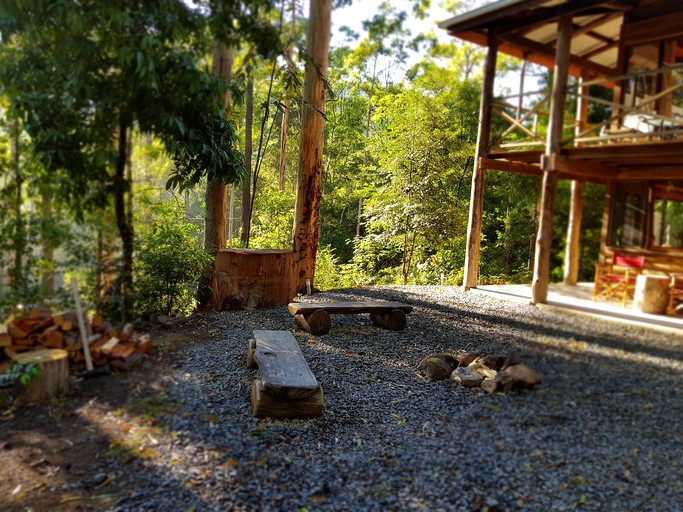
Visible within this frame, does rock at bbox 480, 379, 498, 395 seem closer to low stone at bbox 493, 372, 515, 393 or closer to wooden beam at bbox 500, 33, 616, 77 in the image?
low stone at bbox 493, 372, 515, 393

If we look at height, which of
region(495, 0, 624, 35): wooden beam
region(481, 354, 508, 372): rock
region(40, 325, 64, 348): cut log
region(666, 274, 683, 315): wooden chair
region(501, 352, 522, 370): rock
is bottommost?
region(481, 354, 508, 372): rock

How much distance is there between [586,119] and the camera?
293cm

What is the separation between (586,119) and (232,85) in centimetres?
247

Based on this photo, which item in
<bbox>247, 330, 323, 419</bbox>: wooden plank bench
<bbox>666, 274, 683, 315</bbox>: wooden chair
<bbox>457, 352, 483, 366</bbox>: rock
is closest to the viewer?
<bbox>666, 274, 683, 315</bbox>: wooden chair

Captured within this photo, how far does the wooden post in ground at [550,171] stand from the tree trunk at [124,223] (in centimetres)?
243

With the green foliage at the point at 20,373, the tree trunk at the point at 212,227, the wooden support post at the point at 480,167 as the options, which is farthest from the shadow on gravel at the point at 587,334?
the tree trunk at the point at 212,227

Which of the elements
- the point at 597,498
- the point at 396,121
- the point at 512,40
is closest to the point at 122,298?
the point at 597,498

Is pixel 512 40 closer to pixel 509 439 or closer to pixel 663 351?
pixel 663 351

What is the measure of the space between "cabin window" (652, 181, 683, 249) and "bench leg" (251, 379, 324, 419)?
7.75ft

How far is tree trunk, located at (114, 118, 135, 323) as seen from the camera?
109 inches

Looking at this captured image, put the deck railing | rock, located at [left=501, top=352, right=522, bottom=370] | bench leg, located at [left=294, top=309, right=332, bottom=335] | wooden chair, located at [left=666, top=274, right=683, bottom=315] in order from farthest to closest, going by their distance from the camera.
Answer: bench leg, located at [left=294, top=309, right=332, bottom=335] → rock, located at [left=501, top=352, right=522, bottom=370] → the deck railing → wooden chair, located at [left=666, top=274, right=683, bottom=315]

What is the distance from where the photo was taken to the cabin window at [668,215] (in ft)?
7.93

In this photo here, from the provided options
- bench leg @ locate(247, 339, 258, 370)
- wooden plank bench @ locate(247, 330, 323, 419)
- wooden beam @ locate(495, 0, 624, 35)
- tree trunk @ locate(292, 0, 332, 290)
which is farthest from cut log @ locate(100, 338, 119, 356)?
tree trunk @ locate(292, 0, 332, 290)

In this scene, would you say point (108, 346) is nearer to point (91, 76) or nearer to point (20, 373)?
point (20, 373)
